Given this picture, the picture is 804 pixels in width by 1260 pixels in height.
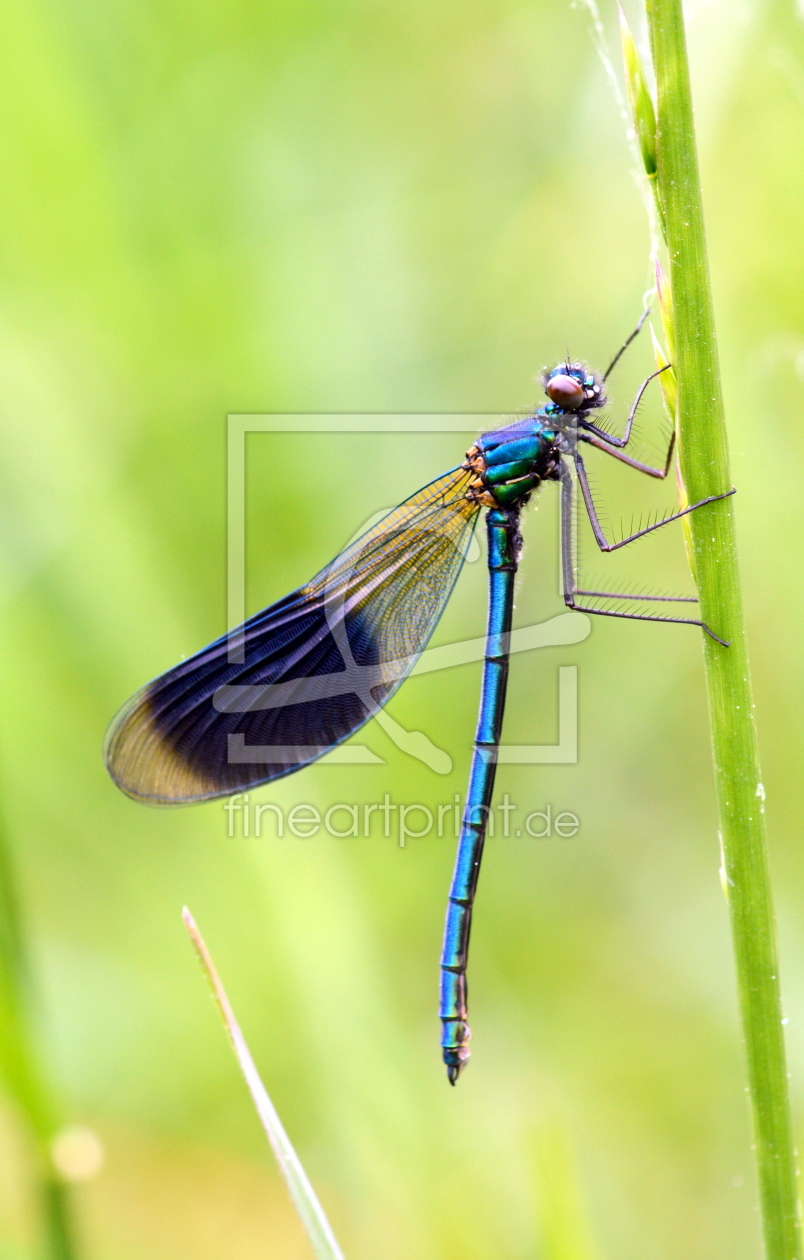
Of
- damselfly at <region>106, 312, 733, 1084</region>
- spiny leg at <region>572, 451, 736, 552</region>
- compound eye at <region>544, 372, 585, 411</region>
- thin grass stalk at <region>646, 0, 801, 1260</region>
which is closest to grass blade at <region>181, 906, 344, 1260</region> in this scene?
thin grass stalk at <region>646, 0, 801, 1260</region>

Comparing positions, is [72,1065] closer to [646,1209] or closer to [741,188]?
[646,1209]

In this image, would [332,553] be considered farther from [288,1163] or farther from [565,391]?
[288,1163]

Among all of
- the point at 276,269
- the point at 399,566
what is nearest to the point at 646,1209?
the point at 399,566

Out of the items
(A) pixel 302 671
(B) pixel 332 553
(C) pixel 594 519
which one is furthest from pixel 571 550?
(B) pixel 332 553

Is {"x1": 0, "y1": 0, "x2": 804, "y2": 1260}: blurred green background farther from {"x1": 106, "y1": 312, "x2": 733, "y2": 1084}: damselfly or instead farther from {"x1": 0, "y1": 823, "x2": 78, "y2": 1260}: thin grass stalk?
{"x1": 0, "y1": 823, "x2": 78, "y2": 1260}: thin grass stalk

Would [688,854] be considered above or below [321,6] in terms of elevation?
below

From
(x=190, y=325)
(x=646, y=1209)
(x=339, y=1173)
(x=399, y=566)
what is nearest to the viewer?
(x=339, y=1173)
